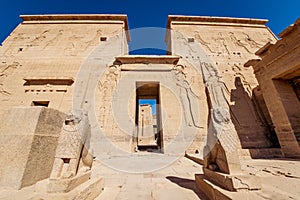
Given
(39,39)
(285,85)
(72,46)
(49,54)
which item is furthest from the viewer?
(39,39)

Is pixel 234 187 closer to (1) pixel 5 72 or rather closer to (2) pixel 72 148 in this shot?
(2) pixel 72 148

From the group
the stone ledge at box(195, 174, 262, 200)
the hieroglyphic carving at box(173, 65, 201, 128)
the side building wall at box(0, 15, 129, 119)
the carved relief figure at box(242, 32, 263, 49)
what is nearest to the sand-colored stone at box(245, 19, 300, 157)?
the hieroglyphic carving at box(173, 65, 201, 128)

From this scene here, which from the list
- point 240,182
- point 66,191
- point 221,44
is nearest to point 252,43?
point 221,44

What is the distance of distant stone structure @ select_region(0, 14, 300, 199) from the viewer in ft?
6.70

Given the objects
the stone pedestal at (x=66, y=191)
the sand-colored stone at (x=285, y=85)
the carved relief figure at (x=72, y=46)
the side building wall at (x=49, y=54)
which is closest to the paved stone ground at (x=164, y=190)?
the stone pedestal at (x=66, y=191)

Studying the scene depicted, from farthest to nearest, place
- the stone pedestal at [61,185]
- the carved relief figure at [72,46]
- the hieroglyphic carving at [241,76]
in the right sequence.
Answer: the carved relief figure at [72,46]
the hieroglyphic carving at [241,76]
the stone pedestal at [61,185]

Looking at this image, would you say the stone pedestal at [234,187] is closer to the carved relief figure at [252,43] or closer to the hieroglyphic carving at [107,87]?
the hieroglyphic carving at [107,87]

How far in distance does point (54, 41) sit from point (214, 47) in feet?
37.4

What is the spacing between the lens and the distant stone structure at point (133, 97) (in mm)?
2043

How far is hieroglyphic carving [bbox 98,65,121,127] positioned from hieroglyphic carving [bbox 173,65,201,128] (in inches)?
141

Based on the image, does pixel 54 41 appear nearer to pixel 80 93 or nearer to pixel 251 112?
pixel 80 93

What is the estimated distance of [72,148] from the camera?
2.00m

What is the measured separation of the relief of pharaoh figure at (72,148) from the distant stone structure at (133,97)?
0.05ft

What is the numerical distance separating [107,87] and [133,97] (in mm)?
1649
